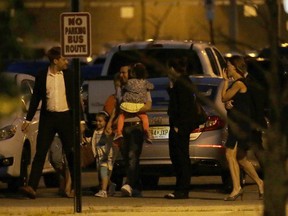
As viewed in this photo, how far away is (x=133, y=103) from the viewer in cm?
1502

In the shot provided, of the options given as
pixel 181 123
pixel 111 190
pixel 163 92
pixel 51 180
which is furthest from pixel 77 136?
pixel 51 180

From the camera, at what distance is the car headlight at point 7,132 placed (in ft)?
51.1

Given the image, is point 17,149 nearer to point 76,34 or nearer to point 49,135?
point 49,135

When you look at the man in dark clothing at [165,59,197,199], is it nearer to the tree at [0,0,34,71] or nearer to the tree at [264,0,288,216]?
the tree at [264,0,288,216]

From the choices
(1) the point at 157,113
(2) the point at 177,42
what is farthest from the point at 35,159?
(2) the point at 177,42

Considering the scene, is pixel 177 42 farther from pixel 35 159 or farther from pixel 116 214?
pixel 116 214

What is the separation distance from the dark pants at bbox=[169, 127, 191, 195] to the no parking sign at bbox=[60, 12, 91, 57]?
2.03m

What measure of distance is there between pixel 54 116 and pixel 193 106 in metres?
1.74

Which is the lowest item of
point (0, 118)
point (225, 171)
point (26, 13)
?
point (225, 171)

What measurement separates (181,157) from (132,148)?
74cm

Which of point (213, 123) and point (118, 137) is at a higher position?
point (213, 123)

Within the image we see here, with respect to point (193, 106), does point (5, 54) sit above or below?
above

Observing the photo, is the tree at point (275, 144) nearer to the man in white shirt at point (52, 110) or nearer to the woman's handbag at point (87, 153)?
the man in white shirt at point (52, 110)

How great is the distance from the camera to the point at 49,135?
1489 cm
